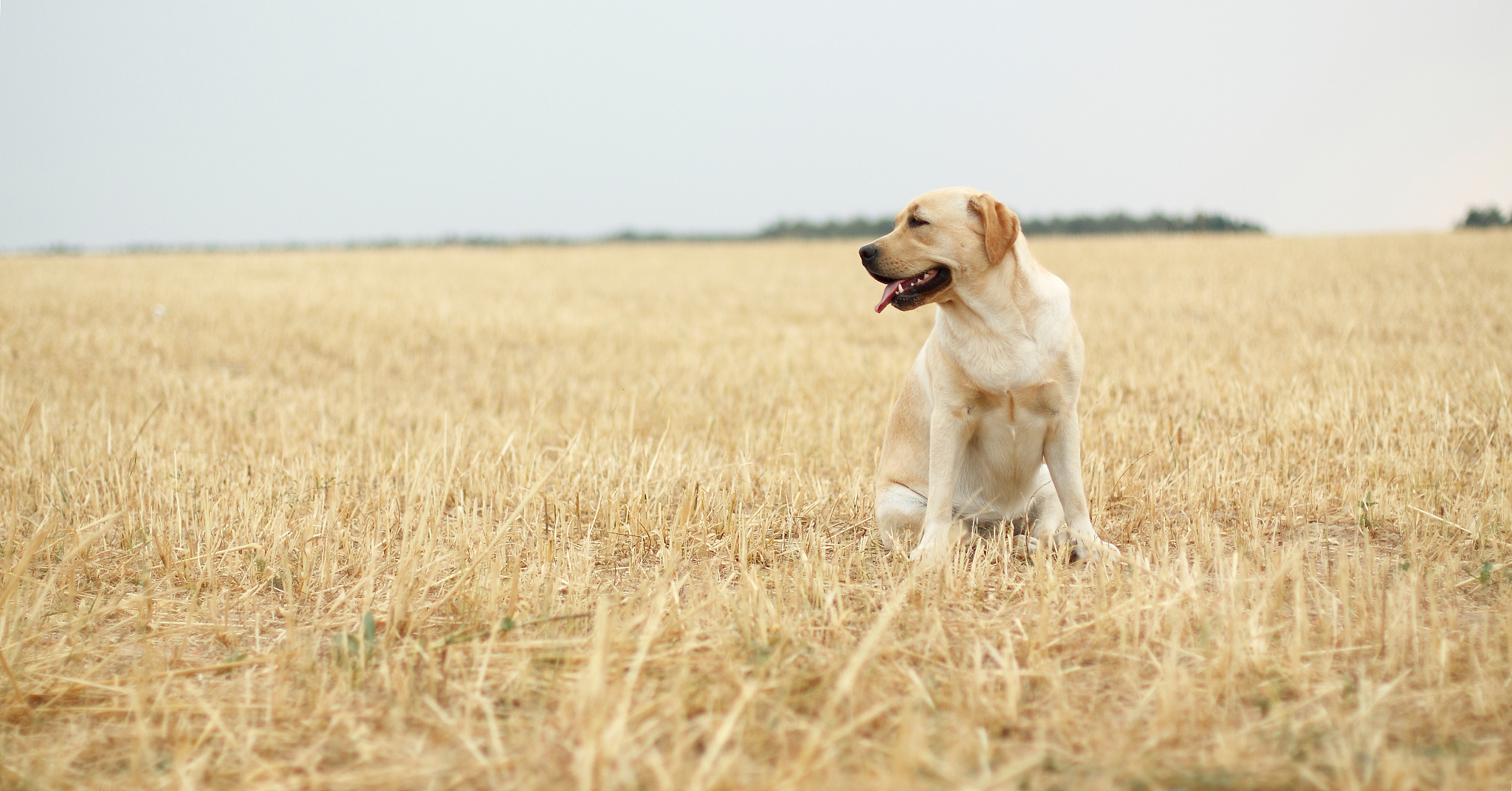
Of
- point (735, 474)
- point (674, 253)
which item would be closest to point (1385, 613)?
point (735, 474)

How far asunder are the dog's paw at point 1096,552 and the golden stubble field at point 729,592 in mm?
124

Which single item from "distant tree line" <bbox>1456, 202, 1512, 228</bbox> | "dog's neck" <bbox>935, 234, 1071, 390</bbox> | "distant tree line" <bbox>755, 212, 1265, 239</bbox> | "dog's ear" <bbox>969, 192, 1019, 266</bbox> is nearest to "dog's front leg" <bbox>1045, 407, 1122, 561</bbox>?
"dog's neck" <bbox>935, 234, 1071, 390</bbox>

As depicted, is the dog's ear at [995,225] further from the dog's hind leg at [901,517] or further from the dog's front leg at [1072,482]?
the dog's hind leg at [901,517]

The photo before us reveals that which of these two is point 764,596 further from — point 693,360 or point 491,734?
point 693,360

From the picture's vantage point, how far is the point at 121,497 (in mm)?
4312

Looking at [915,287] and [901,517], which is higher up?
[915,287]

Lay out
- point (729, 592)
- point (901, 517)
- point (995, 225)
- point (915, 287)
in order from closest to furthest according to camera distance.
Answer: point (729, 592) < point (995, 225) < point (915, 287) < point (901, 517)

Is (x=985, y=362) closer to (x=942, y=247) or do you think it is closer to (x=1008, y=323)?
(x=1008, y=323)

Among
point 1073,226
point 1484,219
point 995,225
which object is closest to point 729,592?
point 995,225

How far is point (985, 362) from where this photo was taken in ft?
10.9

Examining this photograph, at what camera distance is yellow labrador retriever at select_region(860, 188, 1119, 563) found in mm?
3326

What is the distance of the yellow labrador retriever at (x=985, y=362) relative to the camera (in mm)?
3326

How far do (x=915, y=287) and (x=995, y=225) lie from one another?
15.2 inches

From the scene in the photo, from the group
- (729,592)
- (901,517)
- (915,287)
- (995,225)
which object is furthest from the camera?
(901,517)
